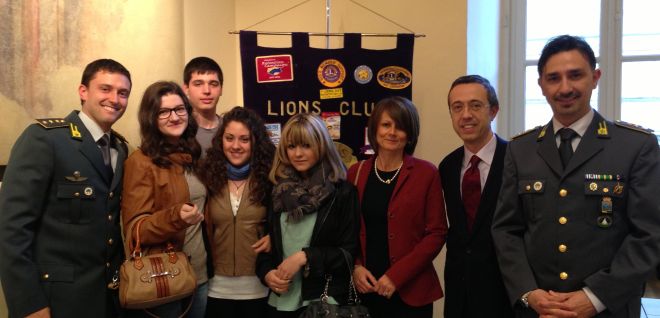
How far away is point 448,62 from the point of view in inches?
148

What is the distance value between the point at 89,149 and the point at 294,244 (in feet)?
2.88

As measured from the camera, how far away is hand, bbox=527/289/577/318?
1657 millimetres

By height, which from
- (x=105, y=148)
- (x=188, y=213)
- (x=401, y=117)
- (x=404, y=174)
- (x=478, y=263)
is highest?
(x=401, y=117)

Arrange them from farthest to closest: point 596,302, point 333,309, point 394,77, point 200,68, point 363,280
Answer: point 394,77 → point 200,68 → point 363,280 → point 333,309 → point 596,302

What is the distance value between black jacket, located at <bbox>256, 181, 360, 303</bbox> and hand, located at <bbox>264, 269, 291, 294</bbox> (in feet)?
0.14

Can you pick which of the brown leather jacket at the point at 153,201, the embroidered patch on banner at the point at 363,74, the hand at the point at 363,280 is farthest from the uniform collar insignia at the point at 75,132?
the embroidered patch on banner at the point at 363,74

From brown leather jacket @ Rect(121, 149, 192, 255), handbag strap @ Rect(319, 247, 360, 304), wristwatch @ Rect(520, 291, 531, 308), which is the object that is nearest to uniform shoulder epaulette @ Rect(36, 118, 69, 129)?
brown leather jacket @ Rect(121, 149, 192, 255)

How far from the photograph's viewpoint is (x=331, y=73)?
11.6 ft

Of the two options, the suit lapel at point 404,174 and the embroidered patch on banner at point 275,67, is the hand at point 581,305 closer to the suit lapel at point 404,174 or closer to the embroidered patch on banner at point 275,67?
the suit lapel at point 404,174

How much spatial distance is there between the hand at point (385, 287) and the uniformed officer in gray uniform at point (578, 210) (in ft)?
1.47

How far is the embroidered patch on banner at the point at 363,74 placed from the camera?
3525mm

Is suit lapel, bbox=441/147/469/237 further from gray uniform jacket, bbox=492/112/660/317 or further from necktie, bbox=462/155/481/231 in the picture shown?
gray uniform jacket, bbox=492/112/660/317

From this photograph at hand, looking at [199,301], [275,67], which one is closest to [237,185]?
[199,301]

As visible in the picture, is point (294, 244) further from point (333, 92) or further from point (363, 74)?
point (363, 74)
